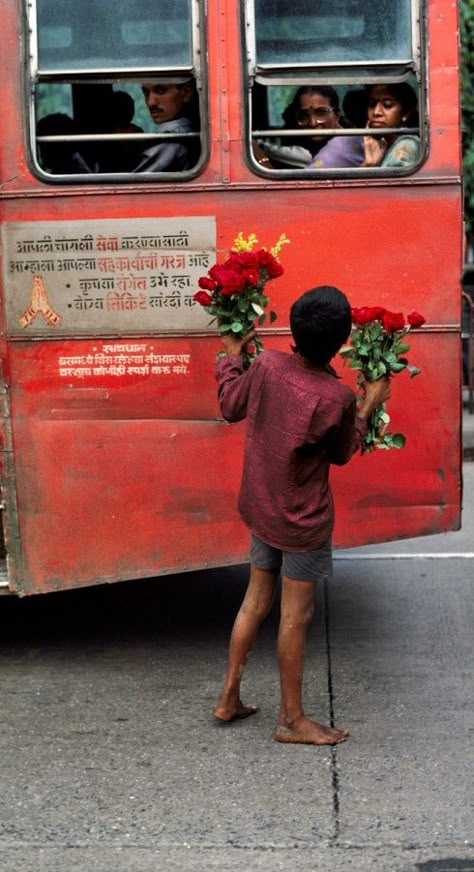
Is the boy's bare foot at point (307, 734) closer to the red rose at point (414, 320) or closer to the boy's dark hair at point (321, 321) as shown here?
the boy's dark hair at point (321, 321)

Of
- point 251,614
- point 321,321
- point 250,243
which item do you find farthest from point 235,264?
point 251,614

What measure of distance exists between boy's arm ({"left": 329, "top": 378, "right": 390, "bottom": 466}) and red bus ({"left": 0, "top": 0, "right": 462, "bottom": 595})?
70 cm

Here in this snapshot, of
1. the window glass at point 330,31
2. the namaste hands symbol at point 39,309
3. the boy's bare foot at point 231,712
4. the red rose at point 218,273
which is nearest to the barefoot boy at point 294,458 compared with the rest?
the boy's bare foot at point 231,712

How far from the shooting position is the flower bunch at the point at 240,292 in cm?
512

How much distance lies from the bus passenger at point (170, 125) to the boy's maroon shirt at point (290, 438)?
1.13 metres

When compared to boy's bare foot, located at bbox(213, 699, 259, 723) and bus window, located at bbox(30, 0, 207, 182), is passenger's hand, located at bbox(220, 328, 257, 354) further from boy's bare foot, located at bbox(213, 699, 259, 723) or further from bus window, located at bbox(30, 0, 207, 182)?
boy's bare foot, located at bbox(213, 699, 259, 723)

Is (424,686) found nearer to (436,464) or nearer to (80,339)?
(436,464)

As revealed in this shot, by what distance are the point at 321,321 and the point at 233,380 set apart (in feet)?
1.57

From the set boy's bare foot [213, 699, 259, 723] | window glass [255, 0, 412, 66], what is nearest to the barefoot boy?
boy's bare foot [213, 699, 259, 723]

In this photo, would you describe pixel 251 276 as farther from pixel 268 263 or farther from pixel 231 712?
pixel 231 712

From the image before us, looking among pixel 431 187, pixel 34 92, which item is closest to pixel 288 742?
pixel 431 187

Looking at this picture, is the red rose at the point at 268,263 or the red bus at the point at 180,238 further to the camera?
the red bus at the point at 180,238

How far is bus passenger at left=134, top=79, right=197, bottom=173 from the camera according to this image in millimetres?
5734

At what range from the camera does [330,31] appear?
5.68 m
